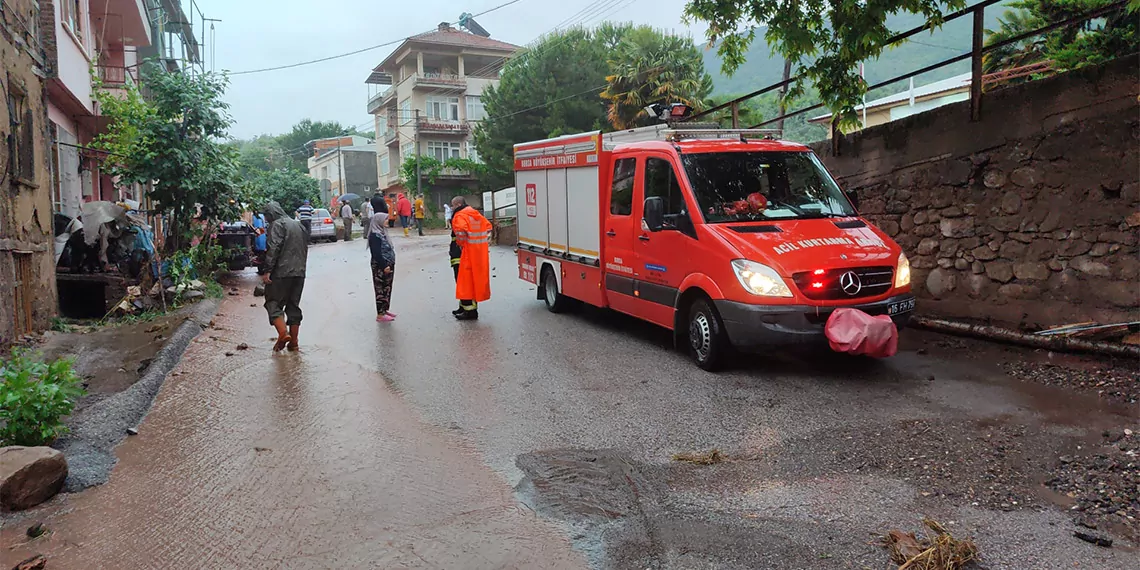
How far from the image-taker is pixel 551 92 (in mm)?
38406

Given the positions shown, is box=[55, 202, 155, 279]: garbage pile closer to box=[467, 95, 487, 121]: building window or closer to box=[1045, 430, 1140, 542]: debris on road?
box=[1045, 430, 1140, 542]: debris on road

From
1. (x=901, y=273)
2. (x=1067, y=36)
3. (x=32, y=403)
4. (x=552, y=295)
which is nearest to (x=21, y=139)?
(x=32, y=403)

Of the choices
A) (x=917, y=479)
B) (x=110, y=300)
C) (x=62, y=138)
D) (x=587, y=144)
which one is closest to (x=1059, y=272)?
(x=917, y=479)

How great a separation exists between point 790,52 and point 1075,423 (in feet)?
13.4

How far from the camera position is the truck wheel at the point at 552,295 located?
1101 centimetres

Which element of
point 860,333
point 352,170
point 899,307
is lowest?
point 860,333

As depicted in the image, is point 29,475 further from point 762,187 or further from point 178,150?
point 178,150

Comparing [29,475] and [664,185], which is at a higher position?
[664,185]

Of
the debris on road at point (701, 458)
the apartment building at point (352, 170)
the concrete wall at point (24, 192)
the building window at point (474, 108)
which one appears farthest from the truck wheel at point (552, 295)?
the apartment building at point (352, 170)

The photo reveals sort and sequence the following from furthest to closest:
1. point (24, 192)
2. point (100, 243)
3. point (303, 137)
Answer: point (303, 137), point (100, 243), point (24, 192)

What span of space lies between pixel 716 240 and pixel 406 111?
51594 mm

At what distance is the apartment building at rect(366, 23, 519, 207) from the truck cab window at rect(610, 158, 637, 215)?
141 feet

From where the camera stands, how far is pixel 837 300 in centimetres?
671

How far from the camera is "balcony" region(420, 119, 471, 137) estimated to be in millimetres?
53781
